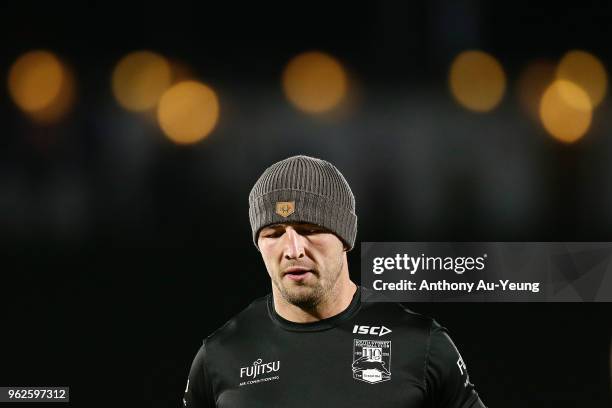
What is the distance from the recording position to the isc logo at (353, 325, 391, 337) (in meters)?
1.65

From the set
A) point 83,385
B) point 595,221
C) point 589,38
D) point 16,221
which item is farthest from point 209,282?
point 589,38

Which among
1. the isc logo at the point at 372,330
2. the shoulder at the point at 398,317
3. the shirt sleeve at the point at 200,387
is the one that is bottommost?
the shirt sleeve at the point at 200,387

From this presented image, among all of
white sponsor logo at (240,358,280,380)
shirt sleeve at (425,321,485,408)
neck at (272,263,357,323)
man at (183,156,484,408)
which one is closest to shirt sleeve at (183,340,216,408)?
man at (183,156,484,408)

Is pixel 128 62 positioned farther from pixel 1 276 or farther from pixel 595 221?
pixel 595 221

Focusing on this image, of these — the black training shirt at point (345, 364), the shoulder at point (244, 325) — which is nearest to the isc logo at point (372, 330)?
the black training shirt at point (345, 364)

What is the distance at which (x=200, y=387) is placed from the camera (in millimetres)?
1751

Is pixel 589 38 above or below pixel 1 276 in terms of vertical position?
above

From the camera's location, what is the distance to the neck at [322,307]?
163cm

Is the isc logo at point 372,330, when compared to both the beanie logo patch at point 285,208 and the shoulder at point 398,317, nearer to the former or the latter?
the shoulder at point 398,317

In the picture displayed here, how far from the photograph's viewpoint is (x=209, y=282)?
2.46 metres

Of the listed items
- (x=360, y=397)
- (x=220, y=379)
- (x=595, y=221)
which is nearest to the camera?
(x=360, y=397)

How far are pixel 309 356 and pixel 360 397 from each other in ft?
0.47

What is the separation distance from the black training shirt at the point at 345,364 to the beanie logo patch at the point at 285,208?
9.8 inches

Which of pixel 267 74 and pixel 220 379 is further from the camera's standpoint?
pixel 267 74
